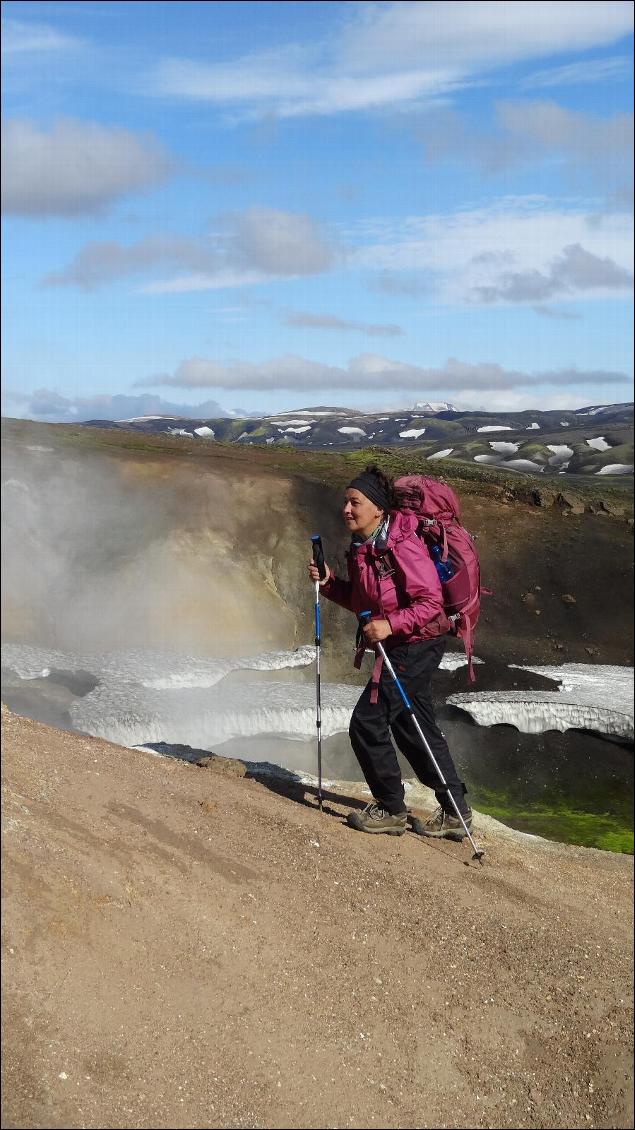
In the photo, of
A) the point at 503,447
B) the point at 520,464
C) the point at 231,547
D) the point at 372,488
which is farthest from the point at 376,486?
the point at 231,547

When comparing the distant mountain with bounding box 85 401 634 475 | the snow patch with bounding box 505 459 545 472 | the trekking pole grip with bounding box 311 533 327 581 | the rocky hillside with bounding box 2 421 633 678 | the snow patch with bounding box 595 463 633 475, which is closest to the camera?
the trekking pole grip with bounding box 311 533 327 581

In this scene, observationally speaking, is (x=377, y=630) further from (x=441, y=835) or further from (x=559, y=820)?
(x=559, y=820)

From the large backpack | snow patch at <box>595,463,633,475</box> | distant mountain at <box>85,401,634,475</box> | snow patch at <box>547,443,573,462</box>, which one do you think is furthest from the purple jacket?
snow patch at <box>547,443,573,462</box>

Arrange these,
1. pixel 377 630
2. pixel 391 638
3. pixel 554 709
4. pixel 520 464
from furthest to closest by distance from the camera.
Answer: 1. pixel 554 709
2. pixel 520 464
3. pixel 391 638
4. pixel 377 630

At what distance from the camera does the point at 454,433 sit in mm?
11852

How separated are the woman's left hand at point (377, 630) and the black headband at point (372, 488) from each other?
0.74 m

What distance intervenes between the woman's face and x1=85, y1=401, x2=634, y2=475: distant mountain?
2646 millimetres

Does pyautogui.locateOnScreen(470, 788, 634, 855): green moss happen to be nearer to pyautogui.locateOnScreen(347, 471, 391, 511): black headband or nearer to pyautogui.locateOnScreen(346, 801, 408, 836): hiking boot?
pyautogui.locateOnScreen(346, 801, 408, 836): hiking boot

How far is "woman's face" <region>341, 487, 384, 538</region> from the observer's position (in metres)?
5.75

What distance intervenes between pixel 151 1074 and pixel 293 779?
459cm

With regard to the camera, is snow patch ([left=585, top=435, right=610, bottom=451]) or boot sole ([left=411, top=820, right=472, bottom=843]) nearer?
boot sole ([left=411, top=820, right=472, bottom=843])

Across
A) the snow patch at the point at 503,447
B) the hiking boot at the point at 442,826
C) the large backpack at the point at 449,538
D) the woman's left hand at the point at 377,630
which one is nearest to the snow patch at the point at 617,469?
the snow patch at the point at 503,447

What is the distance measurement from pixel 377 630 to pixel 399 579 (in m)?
0.39

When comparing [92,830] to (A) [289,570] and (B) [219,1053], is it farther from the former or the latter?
(A) [289,570]
